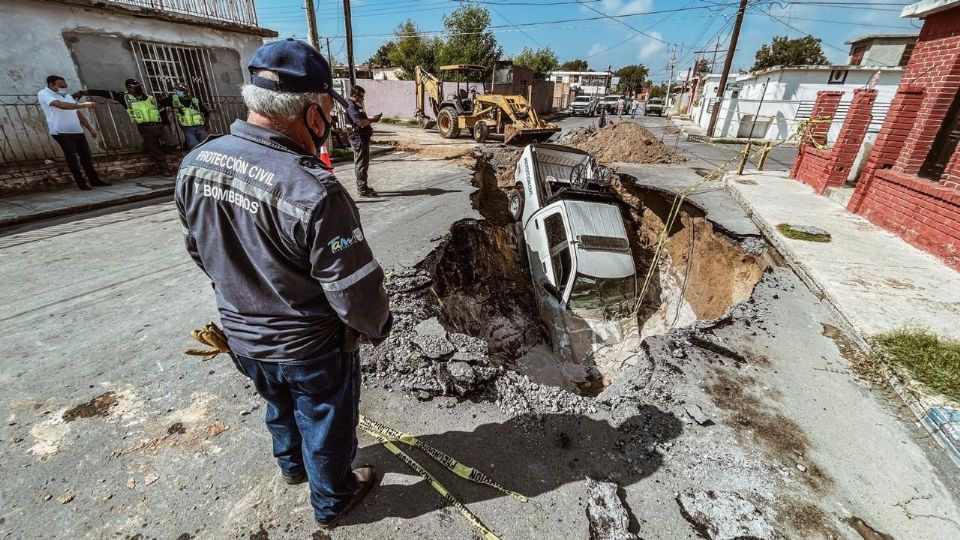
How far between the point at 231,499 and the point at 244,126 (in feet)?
6.08

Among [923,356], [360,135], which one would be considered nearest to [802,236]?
[923,356]

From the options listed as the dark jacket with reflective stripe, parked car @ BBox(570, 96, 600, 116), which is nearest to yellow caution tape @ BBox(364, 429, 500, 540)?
the dark jacket with reflective stripe

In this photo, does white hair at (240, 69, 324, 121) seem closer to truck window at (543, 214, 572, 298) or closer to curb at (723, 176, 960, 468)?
curb at (723, 176, 960, 468)

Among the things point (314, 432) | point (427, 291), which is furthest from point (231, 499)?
point (427, 291)

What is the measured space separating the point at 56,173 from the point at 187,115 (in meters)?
2.56

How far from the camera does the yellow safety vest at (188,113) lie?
8.52 meters

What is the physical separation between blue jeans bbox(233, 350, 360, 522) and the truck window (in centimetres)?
399

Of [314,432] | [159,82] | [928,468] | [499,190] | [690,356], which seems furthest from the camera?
[499,190]

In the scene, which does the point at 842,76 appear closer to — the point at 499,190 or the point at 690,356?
the point at 499,190

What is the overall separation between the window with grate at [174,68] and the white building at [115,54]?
0.07 ft

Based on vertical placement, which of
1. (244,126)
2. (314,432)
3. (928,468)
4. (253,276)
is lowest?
(928,468)

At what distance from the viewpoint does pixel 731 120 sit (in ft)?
67.4

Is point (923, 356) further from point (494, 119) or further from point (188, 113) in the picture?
point (494, 119)

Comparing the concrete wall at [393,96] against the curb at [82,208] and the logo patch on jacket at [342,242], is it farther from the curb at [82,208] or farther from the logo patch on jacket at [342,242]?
the logo patch on jacket at [342,242]
